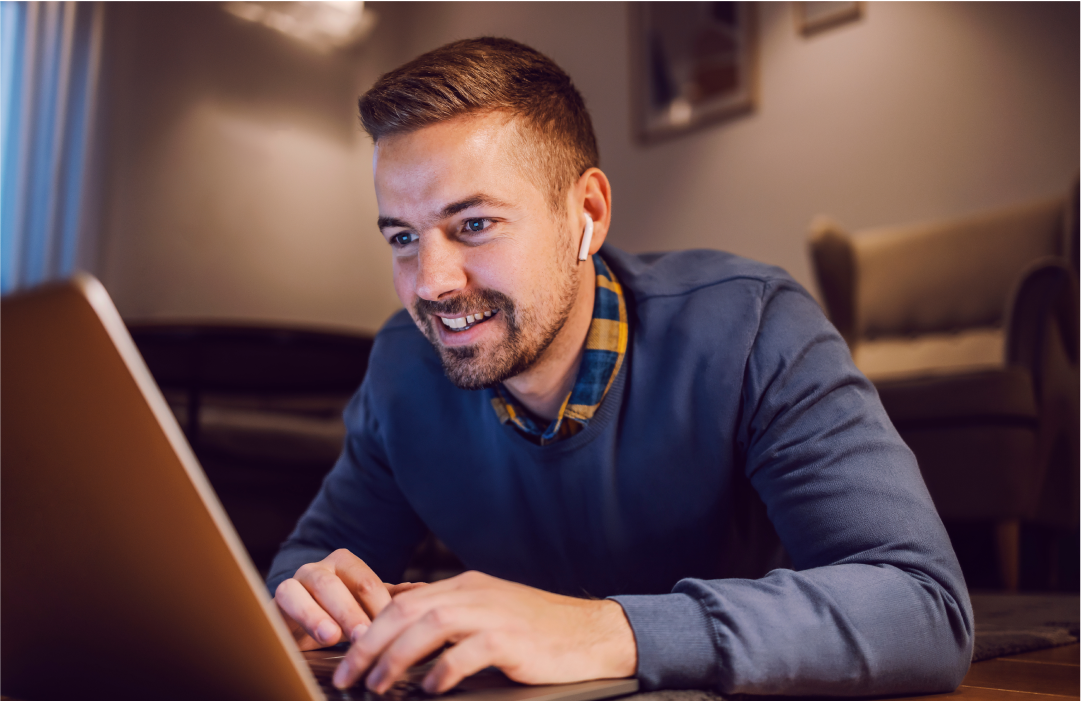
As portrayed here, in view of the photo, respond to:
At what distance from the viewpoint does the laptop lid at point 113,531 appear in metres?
0.37

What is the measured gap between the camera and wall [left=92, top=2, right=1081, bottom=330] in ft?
9.45

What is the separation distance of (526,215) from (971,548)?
1971 millimetres

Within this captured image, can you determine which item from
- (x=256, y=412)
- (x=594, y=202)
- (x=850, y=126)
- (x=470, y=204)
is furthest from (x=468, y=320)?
(x=850, y=126)

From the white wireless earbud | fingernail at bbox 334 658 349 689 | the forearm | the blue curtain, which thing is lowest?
the forearm

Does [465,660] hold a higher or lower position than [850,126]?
lower

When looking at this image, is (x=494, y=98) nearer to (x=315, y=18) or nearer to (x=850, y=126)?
(x=850, y=126)

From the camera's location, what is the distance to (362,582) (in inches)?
26.8

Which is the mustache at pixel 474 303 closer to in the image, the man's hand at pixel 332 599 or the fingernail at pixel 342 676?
the man's hand at pixel 332 599

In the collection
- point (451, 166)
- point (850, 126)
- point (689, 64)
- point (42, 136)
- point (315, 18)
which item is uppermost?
point (315, 18)

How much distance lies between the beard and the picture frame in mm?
2718

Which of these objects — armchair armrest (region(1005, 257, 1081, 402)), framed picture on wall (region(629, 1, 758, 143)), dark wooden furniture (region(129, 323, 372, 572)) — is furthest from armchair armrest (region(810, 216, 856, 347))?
dark wooden furniture (region(129, 323, 372, 572))

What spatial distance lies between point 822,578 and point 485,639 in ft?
0.93

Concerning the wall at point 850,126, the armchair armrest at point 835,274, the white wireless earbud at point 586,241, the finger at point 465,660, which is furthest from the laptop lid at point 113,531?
the wall at point 850,126

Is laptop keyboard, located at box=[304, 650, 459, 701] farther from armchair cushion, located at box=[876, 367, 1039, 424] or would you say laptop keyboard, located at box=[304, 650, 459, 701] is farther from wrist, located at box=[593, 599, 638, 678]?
armchair cushion, located at box=[876, 367, 1039, 424]
